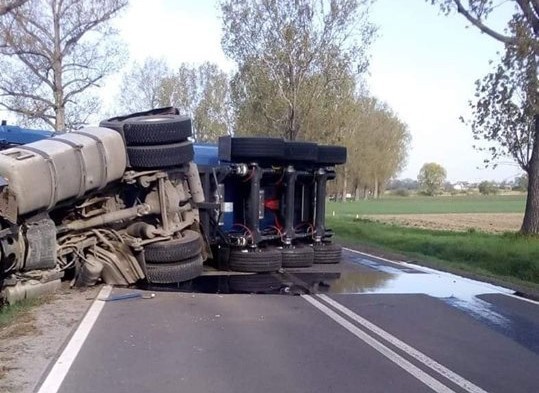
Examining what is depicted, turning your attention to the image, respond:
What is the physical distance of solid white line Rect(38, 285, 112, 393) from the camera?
6098mm

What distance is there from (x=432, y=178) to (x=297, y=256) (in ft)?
494

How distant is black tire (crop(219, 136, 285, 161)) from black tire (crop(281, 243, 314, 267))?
178cm

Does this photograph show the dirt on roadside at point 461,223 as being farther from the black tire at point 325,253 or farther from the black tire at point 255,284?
the black tire at point 255,284

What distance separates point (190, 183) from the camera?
12977 millimetres

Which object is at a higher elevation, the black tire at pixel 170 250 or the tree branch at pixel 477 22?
the tree branch at pixel 477 22

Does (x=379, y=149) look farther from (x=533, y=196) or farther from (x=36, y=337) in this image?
(x=36, y=337)

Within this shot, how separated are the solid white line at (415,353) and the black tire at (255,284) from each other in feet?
5.87

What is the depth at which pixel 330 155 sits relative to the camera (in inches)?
598

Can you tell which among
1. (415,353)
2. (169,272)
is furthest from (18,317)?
(415,353)

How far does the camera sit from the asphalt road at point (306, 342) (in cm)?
628

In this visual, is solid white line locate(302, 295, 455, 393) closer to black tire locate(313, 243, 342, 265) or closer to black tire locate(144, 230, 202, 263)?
black tire locate(144, 230, 202, 263)

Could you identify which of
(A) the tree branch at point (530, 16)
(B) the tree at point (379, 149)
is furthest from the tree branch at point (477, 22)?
(B) the tree at point (379, 149)

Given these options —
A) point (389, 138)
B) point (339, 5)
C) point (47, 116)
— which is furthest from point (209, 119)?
point (389, 138)

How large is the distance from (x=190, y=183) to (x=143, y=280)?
1954 mm
